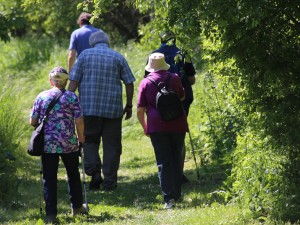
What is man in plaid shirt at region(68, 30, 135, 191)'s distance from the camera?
10.3m

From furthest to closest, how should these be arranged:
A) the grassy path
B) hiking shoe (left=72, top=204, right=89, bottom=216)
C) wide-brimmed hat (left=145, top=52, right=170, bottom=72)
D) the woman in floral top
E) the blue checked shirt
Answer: the blue checked shirt → wide-brimmed hat (left=145, top=52, right=170, bottom=72) → hiking shoe (left=72, top=204, right=89, bottom=216) → the woman in floral top → the grassy path

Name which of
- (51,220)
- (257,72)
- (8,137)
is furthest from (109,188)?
(257,72)

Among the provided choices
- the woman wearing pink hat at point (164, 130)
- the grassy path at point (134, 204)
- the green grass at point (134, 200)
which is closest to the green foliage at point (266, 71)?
the green grass at point (134, 200)

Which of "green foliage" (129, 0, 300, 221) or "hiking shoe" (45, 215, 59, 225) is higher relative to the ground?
"green foliage" (129, 0, 300, 221)

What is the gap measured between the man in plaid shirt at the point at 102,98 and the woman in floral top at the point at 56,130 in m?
2.02

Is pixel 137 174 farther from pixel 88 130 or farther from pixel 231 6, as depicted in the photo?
pixel 231 6

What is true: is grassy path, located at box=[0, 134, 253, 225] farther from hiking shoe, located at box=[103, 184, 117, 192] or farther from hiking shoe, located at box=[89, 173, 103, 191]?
hiking shoe, located at box=[89, 173, 103, 191]

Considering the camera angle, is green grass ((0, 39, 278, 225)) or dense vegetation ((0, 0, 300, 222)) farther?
green grass ((0, 39, 278, 225))

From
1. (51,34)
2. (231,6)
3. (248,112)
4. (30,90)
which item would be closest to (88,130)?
(248,112)

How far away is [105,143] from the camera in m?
10.5

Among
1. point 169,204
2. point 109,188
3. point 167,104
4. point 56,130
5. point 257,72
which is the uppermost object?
point 257,72

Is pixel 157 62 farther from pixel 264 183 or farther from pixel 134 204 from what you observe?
pixel 264 183

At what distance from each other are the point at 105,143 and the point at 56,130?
7.94 ft

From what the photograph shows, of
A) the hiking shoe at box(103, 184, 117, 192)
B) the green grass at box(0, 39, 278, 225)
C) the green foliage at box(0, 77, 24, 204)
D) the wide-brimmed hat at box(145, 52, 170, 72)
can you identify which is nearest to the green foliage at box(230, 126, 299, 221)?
the green grass at box(0, 39, 278, 225)
